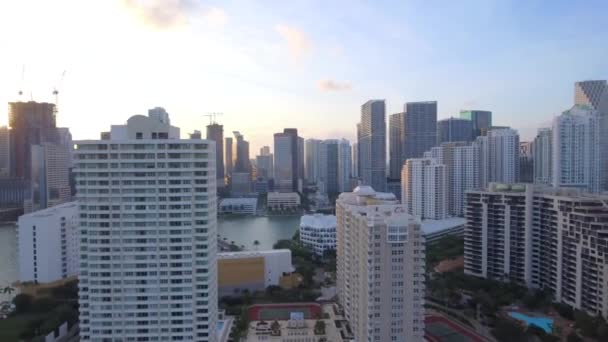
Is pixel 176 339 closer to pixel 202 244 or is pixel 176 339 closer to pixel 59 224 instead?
pixel 202 244

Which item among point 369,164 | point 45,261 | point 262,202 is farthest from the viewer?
point 262,202

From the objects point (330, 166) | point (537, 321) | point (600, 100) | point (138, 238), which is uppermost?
point (600, 100)

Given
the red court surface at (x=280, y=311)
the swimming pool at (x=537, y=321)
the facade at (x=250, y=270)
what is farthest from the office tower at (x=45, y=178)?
the swimming pool at (x=537, y=321)

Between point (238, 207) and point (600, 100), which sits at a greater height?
point (600, 100)

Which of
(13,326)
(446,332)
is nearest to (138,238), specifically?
(13,326)

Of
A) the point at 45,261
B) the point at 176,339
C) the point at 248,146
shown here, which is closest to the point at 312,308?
the point at 176,339

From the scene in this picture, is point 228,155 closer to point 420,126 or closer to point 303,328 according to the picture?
point 420,126

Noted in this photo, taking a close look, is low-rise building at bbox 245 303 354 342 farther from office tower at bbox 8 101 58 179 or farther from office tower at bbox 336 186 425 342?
office tower at bbox 8 101 58 179
